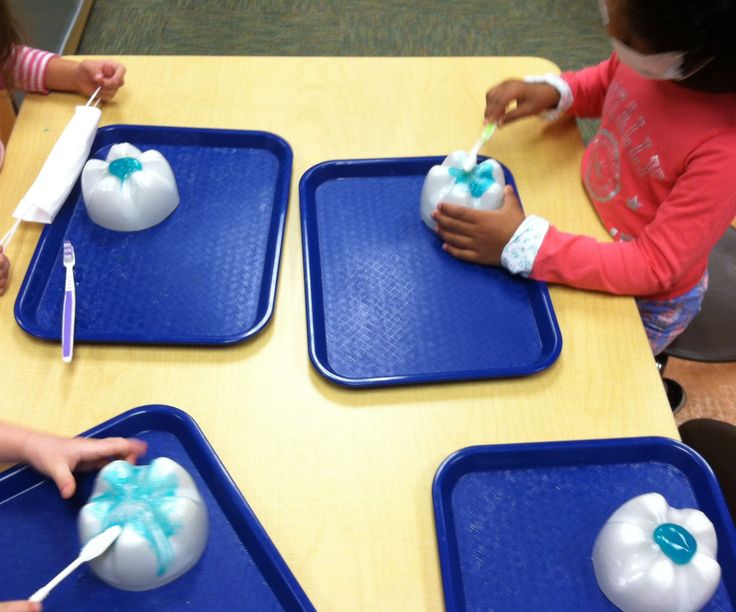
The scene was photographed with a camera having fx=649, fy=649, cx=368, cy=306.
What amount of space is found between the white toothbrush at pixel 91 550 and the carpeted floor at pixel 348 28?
158cm

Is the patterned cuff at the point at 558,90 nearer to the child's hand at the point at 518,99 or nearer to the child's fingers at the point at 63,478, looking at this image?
the child's hand at the point at 518,99

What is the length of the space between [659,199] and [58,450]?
2.31 ft

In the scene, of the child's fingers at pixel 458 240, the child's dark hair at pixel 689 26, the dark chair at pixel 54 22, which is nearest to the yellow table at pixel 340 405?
the child's fingers at pixel 458 240

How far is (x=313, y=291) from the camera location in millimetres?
713

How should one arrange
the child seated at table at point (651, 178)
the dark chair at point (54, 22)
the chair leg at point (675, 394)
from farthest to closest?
1. the dark chair at point (54, 22)
2. the chair leg at point (675, 394)
3. the child seated at table at point (651, 178)

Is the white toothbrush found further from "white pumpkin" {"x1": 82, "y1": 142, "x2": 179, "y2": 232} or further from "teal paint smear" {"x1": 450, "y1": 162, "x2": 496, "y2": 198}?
"teal paint smear" {"x1": 450, "y1": 162, "x2": 496, "y2": 198}

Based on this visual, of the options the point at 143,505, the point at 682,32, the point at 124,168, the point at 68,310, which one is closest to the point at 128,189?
the point at 124,168

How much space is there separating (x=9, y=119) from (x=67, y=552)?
44.4 inches

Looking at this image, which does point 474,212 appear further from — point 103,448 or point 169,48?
point 169,48

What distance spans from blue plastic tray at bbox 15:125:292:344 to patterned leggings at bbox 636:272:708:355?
493 millimetres

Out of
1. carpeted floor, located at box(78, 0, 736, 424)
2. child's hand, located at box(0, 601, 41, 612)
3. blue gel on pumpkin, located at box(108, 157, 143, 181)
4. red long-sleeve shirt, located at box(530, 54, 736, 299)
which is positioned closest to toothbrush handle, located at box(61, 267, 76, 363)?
blue gel on pumpkin, located at box(108, 157, 143, 181)

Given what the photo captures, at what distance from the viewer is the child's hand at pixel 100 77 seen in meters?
0.87

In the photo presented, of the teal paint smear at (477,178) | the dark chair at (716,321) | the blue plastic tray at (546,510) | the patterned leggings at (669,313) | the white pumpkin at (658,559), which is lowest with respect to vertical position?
the dark chair at (716,321)

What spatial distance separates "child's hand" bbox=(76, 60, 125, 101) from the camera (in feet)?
2.85
